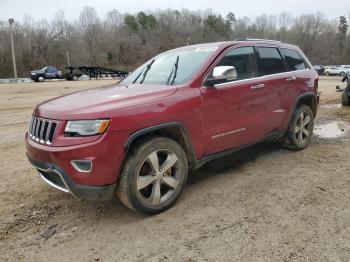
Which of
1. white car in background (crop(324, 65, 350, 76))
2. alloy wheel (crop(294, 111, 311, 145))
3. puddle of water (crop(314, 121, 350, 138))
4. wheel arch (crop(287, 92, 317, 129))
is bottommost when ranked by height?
white car in background (crop(324, 65, 350, 76))

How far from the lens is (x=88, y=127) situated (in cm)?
335

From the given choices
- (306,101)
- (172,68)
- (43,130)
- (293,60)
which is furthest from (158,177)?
(306,101)

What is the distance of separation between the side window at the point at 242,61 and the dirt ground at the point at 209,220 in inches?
53.3

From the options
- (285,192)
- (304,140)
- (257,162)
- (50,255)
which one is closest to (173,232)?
(50,255)

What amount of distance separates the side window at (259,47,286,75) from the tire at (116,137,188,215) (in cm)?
208

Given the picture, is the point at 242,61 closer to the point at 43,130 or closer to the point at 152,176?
the point at 152,176

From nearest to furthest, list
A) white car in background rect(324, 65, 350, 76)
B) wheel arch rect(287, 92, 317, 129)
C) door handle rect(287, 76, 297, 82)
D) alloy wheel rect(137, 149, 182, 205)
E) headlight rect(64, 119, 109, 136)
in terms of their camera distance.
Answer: headlight rect(64, 119, 109, 136) → alloy wheel rect(137, 149, 182, 205) → door handle rect(287, 76, 297, 82) → wheel arch rect(287, 92, 317, 129) → white car in background rect(324, 65, 350, 76)

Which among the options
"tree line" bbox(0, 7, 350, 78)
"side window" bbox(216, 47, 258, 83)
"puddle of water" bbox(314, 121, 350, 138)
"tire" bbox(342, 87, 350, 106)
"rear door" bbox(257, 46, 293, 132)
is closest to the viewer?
"side window" bbox(216, 47, 258, 83)

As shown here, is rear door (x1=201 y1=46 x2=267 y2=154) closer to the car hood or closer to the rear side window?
the rear side window

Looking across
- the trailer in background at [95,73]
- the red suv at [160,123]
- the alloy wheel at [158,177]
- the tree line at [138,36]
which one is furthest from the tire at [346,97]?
the tree line at [138,36]

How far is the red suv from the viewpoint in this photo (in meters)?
3.38

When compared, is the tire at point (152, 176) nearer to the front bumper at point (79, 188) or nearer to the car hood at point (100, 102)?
the front bumper at point (79, 188)

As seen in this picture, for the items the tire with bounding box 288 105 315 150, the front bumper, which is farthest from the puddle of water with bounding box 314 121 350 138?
the front bumper

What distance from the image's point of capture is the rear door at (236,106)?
13.9 feet
